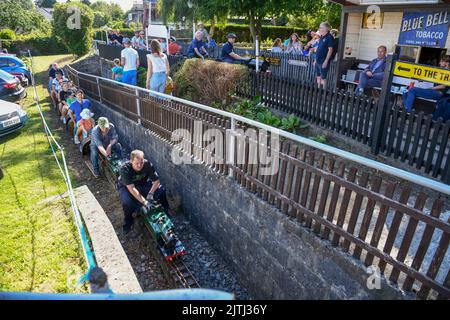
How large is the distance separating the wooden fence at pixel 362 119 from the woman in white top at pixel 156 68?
6.79 feet

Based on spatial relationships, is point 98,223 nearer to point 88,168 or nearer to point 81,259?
point 81,259

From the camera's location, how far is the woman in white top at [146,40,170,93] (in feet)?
25.1

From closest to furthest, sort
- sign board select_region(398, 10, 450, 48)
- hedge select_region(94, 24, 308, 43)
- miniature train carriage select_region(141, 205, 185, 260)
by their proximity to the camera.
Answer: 1. miniature train carriage select_region(141, 205, 185, 260)
2. sign board select_region(398, 10, 450, 48)
3. hedge select_region(94, 24, 308, 43)

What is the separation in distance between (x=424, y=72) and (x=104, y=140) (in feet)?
21.2

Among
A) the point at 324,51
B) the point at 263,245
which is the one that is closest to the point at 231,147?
the point at 263,245

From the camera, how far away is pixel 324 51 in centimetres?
816

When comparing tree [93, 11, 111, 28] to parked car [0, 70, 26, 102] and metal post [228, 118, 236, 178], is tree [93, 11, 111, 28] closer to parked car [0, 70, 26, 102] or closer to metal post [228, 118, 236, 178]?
parked car [0, 70, 26, 102]

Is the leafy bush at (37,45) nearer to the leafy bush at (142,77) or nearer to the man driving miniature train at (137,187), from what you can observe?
the leafy bush at (142,77)

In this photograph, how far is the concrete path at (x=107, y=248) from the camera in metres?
4.61

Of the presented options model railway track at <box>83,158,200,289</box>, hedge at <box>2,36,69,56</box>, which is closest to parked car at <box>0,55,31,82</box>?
model railway track at <box>83,158,200,289</box>

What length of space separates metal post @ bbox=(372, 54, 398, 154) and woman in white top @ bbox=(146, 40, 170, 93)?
194 inches

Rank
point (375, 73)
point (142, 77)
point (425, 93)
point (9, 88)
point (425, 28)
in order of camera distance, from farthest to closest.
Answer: point (142, 77) → point (9, 88) → point (425, 28) → point (375, 73) → point (425, 93)

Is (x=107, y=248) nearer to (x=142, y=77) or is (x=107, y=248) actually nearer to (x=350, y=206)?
(x=350, y=206)
